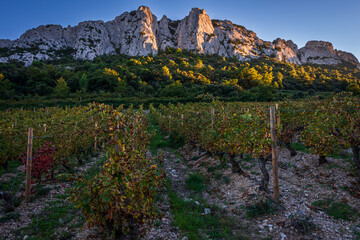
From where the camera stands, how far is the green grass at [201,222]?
11.3 feet

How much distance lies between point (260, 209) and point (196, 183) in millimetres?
2133

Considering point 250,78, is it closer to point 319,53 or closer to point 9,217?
point 9,217

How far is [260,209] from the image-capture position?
13.4ft

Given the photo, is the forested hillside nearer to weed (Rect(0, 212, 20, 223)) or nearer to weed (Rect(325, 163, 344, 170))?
weed (Rect(325, 163, 344, 170))

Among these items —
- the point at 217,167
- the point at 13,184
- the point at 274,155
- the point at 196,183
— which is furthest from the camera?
the point at 217,167

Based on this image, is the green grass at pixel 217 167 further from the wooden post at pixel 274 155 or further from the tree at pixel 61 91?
the tree at pixel 61 91

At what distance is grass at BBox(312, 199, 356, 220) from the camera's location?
383 cm

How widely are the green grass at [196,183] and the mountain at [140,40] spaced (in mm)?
83172

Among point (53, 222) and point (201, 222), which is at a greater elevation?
point (201, 222)

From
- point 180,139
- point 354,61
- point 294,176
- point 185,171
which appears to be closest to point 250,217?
point 294,176

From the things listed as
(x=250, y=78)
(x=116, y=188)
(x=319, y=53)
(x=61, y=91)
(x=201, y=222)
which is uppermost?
(x=319, y=53)

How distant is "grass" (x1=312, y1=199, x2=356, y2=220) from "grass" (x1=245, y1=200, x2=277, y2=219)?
3.80 ft

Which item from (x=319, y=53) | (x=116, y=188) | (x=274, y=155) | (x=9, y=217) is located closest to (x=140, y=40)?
(x=9, y=217)

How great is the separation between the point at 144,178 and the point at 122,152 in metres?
0.53
